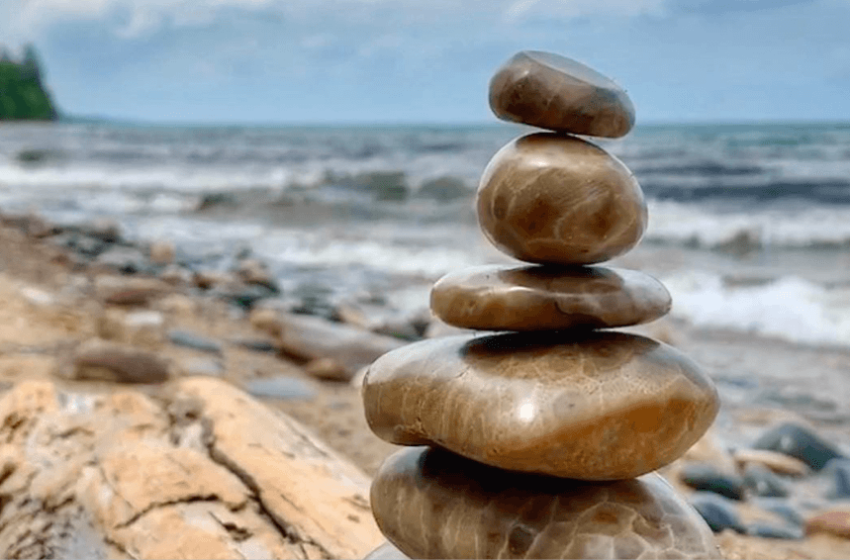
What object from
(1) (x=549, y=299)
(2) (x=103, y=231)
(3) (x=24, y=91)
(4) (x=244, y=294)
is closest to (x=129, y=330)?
(4) (x=244, y=294)

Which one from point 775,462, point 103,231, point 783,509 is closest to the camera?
point 783,509

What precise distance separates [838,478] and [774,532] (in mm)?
911

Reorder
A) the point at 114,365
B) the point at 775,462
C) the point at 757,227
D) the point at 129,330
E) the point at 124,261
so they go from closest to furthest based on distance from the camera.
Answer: the point at 775,462 → the point at 114,365 → the point at 129,330 → the point at 124,261 → the point at 757,227

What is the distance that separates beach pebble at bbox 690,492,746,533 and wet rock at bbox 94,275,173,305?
4995 mm

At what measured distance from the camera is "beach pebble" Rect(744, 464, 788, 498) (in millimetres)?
4785

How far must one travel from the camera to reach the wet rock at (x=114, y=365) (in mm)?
5285

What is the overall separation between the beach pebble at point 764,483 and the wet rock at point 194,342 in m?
3.46

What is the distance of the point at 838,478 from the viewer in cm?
489

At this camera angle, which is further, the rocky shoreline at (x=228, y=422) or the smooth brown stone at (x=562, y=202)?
the rocky shoreline at (x=228, y=422)

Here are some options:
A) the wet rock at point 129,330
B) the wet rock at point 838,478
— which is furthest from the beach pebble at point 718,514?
the wet rock at point 129,330

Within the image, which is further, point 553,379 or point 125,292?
point 125,292

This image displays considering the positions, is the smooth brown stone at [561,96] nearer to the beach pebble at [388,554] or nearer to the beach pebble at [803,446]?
the beach pebble at [388,554]

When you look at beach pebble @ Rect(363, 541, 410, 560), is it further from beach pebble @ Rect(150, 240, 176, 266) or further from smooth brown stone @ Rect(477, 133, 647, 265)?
beach pebble @ Rect(150, 240, 176, 266)

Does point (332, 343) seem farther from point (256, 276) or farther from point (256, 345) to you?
point (256, 276)
